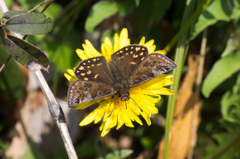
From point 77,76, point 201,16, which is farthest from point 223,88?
point 77,76

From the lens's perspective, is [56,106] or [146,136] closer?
[56,106]

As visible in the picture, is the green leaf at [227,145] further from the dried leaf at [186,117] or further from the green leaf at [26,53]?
the green leaf at [26,53]

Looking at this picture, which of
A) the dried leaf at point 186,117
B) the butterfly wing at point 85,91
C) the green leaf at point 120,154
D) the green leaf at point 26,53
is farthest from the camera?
the dried leaf at point 186,117

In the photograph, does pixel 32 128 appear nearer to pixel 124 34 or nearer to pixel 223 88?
pixel 124 34

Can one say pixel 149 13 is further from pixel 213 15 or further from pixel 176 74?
pixel 176 74

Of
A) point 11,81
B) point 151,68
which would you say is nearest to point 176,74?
point 151,68

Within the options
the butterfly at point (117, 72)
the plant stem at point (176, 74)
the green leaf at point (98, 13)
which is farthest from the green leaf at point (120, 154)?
the green leaf at point (98, 13)
